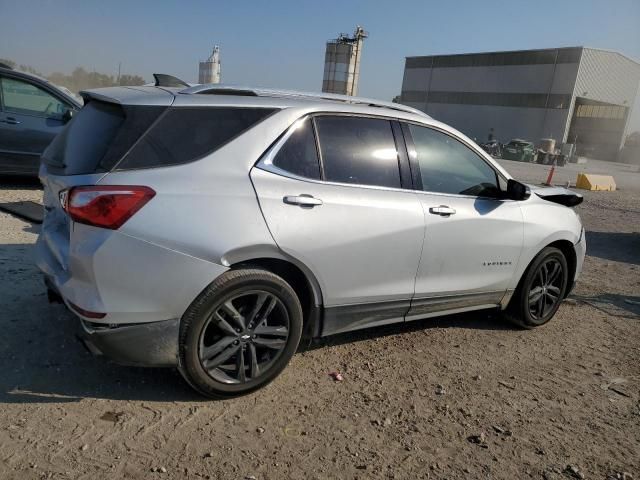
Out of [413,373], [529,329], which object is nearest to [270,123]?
[413,373]

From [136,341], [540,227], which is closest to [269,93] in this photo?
[136,341]

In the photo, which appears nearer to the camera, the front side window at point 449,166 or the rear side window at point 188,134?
the rear side window at point 188,134

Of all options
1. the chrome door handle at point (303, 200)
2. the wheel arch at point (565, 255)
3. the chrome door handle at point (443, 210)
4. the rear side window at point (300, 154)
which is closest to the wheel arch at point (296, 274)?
the chrome door handle at point (303, 200)

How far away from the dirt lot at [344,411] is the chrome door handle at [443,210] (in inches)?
43.0

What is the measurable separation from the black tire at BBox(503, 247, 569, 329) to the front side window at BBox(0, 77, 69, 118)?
23.4 feet

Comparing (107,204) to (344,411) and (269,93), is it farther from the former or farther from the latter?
(344,411)

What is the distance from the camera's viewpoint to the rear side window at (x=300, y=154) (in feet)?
10.2

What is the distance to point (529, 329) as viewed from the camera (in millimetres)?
4688

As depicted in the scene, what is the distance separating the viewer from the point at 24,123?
7648 mm

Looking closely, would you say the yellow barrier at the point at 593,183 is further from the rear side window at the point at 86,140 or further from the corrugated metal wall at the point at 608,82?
the corrugated metal wall at the point at 608,82

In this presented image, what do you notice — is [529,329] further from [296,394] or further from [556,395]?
[296,394]

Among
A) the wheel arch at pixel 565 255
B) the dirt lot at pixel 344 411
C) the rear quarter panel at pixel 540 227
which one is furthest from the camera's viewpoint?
the wheel arch at pixel 565 255

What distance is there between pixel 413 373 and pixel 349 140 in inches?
65.8

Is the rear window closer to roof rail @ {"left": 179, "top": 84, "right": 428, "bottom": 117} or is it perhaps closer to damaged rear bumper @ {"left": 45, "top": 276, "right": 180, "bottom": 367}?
roof rail @ {"left": 179, "top": 84, "right": 428, "bottom": 117}
